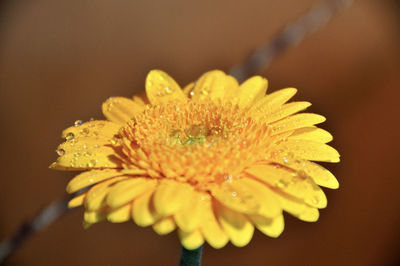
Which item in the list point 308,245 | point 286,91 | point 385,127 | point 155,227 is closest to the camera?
point 155,227

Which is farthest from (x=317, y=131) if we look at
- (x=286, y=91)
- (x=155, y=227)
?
(x=155, y=227)

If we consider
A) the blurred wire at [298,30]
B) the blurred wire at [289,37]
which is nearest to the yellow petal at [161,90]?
the blurred wire at [289,37]

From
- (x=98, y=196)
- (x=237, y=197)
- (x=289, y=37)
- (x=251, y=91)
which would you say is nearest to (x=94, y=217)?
(x=98, y=196)

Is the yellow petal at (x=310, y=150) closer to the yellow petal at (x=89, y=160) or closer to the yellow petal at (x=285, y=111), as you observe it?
the yellow petal at (x=285, y=111)

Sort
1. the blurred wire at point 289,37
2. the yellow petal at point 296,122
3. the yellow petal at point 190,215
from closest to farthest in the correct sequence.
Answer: the yellow petal at point 190,215 < the yellow petal at point 296,122 < the blurred wire at point 289,37

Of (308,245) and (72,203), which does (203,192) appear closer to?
(72,203)

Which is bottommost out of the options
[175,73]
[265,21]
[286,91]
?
[286,91]
